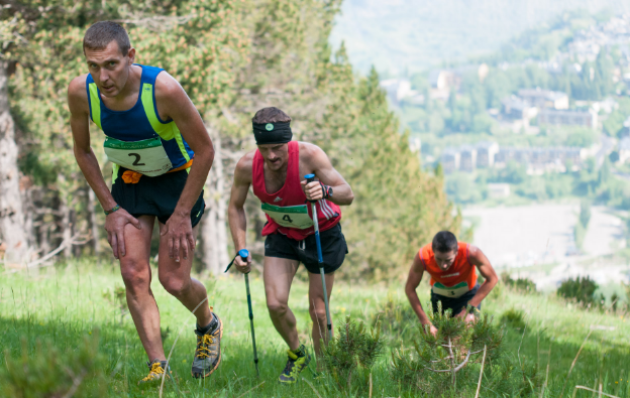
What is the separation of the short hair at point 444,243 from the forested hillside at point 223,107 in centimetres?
366

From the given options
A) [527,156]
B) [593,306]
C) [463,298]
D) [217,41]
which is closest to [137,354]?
[463,298]

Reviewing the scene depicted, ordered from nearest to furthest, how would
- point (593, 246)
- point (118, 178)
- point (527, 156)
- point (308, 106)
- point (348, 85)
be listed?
point (118, 178)
point (308, 106)
point (348, 85)
point (593, 246)
point (527, 156)

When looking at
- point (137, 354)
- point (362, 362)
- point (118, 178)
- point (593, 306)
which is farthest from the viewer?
point (593, 306)

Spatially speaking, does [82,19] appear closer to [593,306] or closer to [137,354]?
[137,354]

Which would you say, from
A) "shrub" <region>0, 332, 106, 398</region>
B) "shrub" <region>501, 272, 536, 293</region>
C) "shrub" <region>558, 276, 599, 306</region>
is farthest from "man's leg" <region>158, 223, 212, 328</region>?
Answer: "shrub" <region>558, 276, 599, 306</region>

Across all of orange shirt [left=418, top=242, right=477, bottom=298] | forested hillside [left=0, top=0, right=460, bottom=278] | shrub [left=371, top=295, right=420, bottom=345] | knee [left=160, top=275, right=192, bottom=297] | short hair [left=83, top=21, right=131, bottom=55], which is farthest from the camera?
forested hillside [left=0, top=0, right=460, bottom=278]

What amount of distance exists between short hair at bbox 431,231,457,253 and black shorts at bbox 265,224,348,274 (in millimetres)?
1139

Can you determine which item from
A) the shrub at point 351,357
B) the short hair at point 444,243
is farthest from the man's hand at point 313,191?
the short hair at point 444,243

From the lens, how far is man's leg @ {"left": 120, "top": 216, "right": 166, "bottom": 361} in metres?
3.84

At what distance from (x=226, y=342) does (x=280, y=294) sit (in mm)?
1440

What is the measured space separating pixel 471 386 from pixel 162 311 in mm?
4882

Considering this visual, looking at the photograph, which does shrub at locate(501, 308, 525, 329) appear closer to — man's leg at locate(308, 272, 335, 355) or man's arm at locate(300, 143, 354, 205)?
man's leg at locate(308, 272, 335, 355)

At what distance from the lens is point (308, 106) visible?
19891 millimetres

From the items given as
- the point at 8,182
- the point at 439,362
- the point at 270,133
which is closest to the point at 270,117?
the point at 270,133
